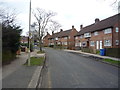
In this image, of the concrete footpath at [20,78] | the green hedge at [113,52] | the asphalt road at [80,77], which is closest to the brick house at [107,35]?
the green hedge at [113,52]

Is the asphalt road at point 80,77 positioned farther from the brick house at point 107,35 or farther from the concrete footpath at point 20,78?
the brick house at point 107,35

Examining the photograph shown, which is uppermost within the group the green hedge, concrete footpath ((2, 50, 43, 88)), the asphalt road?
the green hedge

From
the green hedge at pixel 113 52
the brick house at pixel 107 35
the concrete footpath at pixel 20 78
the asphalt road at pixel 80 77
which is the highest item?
the brick house at pixel 107 35

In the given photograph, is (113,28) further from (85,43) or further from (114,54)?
(85,43)

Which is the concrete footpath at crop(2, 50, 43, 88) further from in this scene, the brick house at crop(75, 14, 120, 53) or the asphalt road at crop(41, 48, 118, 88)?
the brick house at crop(75, 14, 120, 53)

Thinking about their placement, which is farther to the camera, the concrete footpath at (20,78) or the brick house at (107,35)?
the brick house at (107,35)

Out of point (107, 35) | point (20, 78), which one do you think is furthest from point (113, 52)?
point (20, 78)

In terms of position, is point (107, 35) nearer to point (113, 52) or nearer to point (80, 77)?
point (113, 52)

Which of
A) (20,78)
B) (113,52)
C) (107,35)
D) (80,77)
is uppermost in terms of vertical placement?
(107,35)

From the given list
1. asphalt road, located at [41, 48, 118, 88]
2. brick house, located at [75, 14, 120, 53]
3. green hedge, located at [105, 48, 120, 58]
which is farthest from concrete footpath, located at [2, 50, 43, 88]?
brick house, located at [75, 14, 120, 53]

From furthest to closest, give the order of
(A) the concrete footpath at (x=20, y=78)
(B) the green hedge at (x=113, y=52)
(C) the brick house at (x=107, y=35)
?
(C) the brick house at (x=107, y=35) < (B) the green hedge at (x=113, y=52) < (A) the concrete footpath at (x=20, y=78)

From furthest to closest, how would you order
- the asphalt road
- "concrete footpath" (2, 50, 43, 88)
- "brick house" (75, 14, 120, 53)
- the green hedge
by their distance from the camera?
"brick house" (75, 14, 120, 53)
the green hedge
the asphalt road
"concrete footpath" (2, 50, 43, 88)

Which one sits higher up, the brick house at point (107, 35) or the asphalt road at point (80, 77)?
the brick house at point (107, 35)

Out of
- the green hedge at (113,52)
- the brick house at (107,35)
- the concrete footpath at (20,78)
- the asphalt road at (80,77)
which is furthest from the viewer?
the brick house at (107,35)
